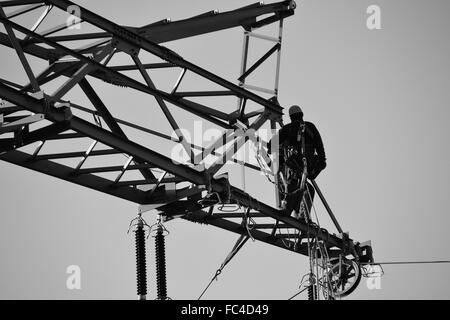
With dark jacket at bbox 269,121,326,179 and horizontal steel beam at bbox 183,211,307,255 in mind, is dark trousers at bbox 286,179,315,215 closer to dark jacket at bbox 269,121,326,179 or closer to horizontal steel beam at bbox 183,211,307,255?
dark jacket at bbox 269,121,326,179

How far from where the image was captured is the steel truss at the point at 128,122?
19.3 metres

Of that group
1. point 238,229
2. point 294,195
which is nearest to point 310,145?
point 294,195

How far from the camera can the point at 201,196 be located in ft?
74.3

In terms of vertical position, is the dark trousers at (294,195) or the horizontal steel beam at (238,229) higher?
the dark trousers at (294,195)

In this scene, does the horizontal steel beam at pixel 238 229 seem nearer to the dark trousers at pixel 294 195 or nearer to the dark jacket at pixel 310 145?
the dark trousers at pixel 294 195

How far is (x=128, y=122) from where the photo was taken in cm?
2191

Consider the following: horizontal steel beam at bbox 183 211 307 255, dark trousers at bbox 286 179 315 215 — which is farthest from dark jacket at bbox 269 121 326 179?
horizontal steel beam at bbox 183 211 307 255

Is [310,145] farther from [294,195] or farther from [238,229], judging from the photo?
[238,229]

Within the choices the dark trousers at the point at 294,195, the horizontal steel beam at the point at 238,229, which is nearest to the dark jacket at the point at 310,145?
the dark trousers at the point at 294,195

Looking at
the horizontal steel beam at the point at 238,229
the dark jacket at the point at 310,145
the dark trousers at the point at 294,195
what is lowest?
the horizontal steel beam at the point at 238,229
